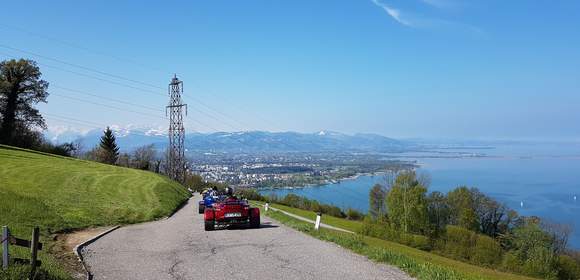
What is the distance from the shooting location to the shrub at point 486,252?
180 feet

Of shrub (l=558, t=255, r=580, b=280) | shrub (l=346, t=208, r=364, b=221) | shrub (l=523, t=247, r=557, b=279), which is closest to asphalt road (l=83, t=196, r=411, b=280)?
shrub (l=523, t=247, r=557, b=279)

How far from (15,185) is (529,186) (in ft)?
541

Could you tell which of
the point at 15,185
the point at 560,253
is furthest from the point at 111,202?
the point at 560,253

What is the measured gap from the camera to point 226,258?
12992 millimetres

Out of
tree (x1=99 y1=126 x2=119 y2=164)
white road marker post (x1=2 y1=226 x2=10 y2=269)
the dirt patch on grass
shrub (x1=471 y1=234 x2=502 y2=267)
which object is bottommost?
shrub (x1=471 y1=234 x2=502 y2=267)

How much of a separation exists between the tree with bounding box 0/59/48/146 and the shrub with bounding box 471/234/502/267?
206ft

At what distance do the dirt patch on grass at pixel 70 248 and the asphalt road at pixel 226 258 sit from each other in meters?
0.35

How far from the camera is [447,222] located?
7588 centimetres

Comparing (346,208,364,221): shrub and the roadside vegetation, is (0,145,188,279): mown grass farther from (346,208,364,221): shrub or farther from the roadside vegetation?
(346,208,364,221): shrub

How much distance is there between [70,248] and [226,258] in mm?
5504

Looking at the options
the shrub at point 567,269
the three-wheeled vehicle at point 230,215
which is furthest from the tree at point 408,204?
the three-wheeled vehicle at point 230,215

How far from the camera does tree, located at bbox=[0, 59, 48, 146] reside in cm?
6795

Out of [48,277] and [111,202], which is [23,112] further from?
[48,277]

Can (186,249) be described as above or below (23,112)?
below
